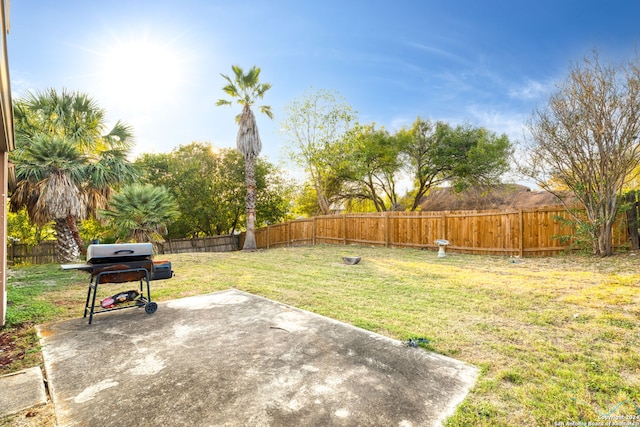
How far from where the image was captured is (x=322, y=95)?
19297 mm

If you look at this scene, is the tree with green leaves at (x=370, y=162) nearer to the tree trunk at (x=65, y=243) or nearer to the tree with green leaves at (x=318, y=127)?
the tree with green leaves at (x=318, y=127)

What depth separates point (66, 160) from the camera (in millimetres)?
9695

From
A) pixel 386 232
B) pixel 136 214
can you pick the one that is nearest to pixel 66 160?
pixel 136 214

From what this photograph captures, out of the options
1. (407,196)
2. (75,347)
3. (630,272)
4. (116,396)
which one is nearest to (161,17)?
(75,347)

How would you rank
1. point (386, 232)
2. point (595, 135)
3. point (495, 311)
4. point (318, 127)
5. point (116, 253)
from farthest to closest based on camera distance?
point (318, 127), point (386, 232), point (595, 135), point (495, 311), point (116, 253)

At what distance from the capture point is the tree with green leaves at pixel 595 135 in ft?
25.5

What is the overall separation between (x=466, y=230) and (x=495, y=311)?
741cm

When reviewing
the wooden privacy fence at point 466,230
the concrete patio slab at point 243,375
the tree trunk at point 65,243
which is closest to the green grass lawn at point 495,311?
the concrete patio slab at point 243,375

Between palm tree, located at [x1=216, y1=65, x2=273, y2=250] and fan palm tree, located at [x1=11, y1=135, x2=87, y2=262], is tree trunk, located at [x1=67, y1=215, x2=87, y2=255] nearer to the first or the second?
fan palm tree, located at [x1=11, y1=135, x2=87, y2=262]

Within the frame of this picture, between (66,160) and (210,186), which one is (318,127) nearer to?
(210,186)

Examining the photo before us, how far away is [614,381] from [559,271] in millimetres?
5734

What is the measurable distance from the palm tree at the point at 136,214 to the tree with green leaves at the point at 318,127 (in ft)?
36.8

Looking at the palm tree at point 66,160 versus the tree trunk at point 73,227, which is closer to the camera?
the palm tree at point 66,160

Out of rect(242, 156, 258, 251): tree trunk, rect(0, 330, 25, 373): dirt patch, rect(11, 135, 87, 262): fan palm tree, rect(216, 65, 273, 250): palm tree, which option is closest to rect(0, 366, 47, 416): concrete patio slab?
rect(0, 330, 25, 373): dirt patch
